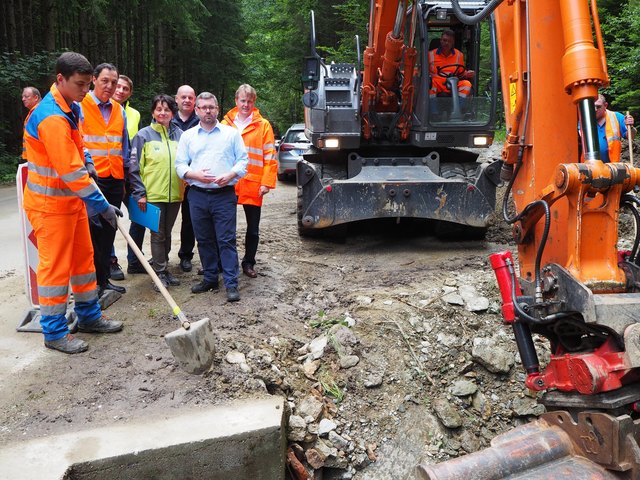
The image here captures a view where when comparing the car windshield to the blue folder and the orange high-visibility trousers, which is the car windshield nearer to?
the blue folder

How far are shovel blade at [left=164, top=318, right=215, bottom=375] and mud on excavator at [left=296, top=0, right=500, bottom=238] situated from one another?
304 cm

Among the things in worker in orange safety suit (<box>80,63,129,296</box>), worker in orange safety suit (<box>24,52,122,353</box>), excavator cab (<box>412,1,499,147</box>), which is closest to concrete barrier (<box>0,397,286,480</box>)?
worker in orange safety suit (<box>24,52,122,353</box>)

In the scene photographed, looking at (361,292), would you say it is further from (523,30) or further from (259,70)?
(259,70)

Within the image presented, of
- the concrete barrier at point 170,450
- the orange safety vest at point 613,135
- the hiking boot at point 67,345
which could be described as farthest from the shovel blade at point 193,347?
the orange safety vest at point 613,135

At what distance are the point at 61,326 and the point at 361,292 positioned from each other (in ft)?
8.74

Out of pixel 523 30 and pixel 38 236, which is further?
pixel 38 236

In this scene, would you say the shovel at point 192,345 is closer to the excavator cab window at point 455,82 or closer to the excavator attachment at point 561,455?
the excavator attachment at point 561,455

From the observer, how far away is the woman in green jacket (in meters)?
5.21

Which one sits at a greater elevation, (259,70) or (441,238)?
(259,70)

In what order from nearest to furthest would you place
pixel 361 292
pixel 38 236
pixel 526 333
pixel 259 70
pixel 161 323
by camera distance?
pixel 526 333
pixel 38 236
pixel 161 323
pixel 361 292
pixel 259 70

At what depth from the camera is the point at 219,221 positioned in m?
4.96

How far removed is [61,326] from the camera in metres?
3.96

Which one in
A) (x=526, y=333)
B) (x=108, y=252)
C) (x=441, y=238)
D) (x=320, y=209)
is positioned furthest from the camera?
(x=441, y=238)

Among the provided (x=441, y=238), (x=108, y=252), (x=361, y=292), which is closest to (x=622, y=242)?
(x=441, y=238)
